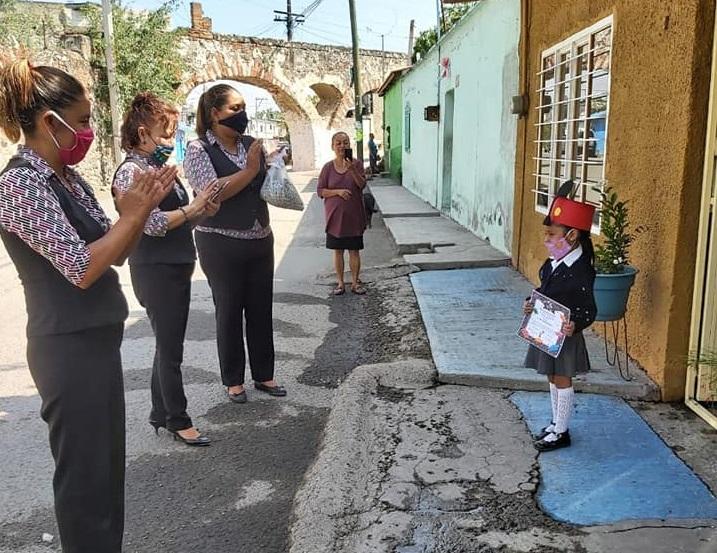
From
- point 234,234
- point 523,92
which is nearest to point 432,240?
point 523,92

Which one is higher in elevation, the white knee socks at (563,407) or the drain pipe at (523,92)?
the drain pipe at (523,92)

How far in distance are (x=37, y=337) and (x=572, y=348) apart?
229 centimetres

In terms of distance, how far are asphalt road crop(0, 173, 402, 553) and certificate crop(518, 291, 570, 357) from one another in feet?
4.41

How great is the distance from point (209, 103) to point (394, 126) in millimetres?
18269

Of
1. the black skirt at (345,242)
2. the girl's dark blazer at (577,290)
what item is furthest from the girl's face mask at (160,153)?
the black skirt at (345,242)

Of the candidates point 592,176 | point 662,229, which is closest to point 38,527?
point 662,229

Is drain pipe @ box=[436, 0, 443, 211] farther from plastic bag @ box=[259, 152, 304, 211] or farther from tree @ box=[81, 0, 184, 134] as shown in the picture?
tree @ box=[81, 0, 184, 134]

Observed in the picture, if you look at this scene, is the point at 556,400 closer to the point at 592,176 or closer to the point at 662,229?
the point at 662,229

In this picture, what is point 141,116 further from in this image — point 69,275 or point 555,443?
point 555,443

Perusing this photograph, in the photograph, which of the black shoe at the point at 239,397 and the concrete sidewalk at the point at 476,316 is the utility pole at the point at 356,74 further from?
the black shoe at the point at 239,397

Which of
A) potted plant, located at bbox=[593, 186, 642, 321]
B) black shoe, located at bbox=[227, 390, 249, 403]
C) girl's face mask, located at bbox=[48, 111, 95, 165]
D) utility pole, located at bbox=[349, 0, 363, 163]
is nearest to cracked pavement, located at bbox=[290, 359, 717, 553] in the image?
black shoe, located at bbox=[227, 390, 249, 403]

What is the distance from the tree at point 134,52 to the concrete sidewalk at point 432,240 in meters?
10.1

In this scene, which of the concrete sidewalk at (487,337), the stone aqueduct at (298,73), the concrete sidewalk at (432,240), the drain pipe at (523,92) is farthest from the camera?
the stone aqueduct at (298,73)

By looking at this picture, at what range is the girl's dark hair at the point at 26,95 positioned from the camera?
189 cm
